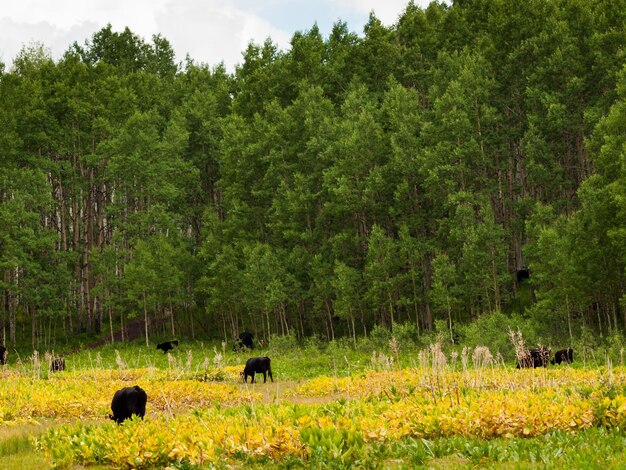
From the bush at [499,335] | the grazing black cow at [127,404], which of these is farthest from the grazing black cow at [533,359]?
the grazing black cow at [127,404]

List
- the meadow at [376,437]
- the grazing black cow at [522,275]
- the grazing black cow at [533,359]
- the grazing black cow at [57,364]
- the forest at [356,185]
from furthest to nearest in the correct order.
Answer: the grazing black cow at [522,275]
the forest at [356,185]
the grazing black cow at [57,364]
the grazing black cow at [533,359]
the meadow at [376,437]

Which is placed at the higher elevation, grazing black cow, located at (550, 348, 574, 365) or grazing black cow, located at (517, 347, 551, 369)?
grazing black cow, located at (517, 347, 551, 369)

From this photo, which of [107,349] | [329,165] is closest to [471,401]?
[329,165]

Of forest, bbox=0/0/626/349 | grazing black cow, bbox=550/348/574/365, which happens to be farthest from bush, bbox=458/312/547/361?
grazing black cow, bbox=550/348/574/365

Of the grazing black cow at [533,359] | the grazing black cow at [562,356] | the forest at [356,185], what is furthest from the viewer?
the forest at [356,185]

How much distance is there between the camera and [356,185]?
43844 millimetres

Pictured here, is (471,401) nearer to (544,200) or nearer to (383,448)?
(383,448)

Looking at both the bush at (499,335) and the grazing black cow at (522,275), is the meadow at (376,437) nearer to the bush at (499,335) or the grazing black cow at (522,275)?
the bush at (499,335)

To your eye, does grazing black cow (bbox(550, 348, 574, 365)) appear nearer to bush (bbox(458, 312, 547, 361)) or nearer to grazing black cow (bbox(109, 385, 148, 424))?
bush (bbox(458, 312, 547, 361))

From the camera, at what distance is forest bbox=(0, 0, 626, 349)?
3719 cm

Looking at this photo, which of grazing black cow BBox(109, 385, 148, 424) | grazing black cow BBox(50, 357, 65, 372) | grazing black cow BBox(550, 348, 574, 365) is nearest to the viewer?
grazing black cow BBox(109, 385, 148, 424)

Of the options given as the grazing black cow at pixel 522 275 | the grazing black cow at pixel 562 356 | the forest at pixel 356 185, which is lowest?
the grazing black cow at pixel 562 356

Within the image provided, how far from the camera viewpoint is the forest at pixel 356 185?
37.2 m

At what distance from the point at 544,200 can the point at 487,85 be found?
10.4 m
